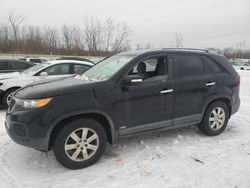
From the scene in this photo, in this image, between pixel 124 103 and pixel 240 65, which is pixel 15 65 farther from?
pixel 240 65

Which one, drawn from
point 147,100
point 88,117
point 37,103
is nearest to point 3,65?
point 37,103

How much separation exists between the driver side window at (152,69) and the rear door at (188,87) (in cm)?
20

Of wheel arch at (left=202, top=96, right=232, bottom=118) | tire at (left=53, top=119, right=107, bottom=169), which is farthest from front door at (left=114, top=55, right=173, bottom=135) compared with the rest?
wheel arch at (left=202, top=96, right=232, bottom=118)

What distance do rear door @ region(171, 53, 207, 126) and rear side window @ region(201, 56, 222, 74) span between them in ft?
0.35

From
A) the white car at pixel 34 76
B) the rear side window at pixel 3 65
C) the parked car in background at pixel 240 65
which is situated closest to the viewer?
the white car at pixel 34 76

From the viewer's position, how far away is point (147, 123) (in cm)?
337

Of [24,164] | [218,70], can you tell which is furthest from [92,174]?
[218,70]

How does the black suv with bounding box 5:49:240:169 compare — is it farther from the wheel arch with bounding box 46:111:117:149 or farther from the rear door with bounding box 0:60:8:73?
the rear door with bounding box 0:60:8:73

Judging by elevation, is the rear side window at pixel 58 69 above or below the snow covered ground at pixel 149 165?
above

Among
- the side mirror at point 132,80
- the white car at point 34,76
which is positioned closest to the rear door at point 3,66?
the white car at point 34,76

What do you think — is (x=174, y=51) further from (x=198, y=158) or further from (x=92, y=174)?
(x=92, y=174)

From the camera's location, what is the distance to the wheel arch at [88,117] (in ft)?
9.02

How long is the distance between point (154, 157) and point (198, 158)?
70 centimetres

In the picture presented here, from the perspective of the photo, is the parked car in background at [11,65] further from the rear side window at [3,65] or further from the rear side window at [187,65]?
the rear side window at [187,65]
